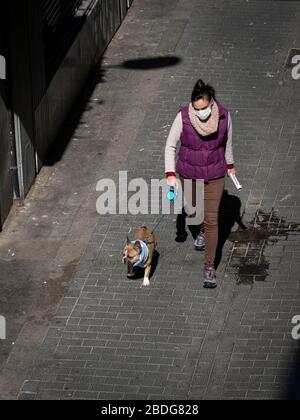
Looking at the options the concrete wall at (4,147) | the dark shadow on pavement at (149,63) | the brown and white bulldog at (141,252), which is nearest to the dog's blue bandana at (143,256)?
the brown and white bulldog at (141,252)

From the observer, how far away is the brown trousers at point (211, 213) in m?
11.0

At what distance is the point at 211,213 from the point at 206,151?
22.8 inches

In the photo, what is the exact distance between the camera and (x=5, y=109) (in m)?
12.2

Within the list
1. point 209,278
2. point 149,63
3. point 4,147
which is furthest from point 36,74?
point 209,278

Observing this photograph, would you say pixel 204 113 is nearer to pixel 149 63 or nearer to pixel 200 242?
pixel 200 242

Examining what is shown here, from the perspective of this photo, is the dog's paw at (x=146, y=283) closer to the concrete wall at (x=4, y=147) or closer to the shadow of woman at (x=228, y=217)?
the shadow of woman at (x=228, y=217)

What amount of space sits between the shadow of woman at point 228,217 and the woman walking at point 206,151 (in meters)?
0.75

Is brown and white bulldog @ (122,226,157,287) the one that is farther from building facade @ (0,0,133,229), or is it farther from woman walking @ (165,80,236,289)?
building facade @ (0,0,133,229)

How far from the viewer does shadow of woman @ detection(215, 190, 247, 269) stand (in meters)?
12.1

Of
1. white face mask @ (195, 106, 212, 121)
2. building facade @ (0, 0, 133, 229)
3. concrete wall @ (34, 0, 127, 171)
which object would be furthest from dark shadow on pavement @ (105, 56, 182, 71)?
white face mask @ (195, 106, 212, 121)

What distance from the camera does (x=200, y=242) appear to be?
11.9m

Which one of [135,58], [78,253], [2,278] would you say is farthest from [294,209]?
[135,58]

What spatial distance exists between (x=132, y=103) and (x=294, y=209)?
311cm

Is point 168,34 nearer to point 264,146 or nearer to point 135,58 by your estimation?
point 135,58
